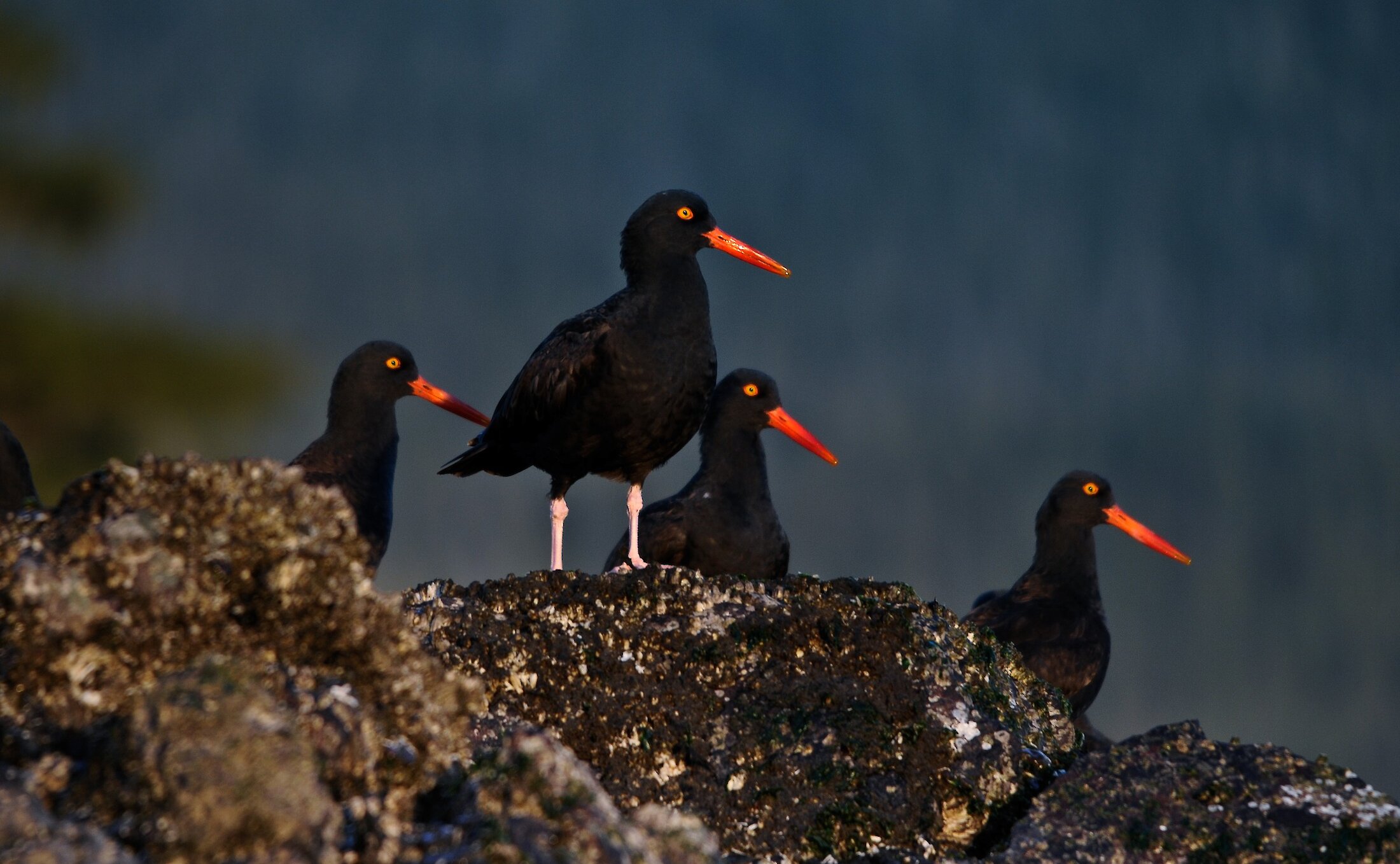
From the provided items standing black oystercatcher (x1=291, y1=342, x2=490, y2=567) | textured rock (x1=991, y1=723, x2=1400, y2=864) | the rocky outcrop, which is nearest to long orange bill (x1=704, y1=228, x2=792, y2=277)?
standing black oystercatcher (x1=291, y1=342, x2=490, y2=567)

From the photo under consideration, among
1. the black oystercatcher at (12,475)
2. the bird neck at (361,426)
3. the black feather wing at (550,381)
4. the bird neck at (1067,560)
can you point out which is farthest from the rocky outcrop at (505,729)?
the bird neck at (1067,560)

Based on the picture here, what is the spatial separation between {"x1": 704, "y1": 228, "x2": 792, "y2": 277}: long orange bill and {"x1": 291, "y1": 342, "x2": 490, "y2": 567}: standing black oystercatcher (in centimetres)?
272

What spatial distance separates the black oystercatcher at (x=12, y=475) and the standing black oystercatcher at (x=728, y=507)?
11.2 ft

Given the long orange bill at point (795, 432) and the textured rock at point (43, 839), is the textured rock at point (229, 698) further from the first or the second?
the long orange bill at point (795, 432)

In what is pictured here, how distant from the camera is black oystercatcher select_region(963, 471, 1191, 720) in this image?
845 cm

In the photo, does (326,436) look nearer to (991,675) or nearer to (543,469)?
(543,469)

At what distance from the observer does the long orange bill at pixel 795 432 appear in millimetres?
9906

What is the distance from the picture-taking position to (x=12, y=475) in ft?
20.4

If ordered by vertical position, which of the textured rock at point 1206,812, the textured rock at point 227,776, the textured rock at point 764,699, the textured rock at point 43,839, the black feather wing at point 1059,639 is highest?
the black feather wing at point 1059,639

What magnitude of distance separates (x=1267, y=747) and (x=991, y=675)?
3.45 ft

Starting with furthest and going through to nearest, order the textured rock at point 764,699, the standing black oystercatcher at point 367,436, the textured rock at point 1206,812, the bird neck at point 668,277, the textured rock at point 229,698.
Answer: the standing black oystercatcher at point 367,436
the bird neck at point 668,277
the textured rock at point 764,699
the textured rock at point 1206,812
the textured rock at point 229,698

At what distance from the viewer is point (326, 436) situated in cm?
888

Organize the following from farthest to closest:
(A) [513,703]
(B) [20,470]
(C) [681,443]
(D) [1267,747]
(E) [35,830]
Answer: (C) [681,443], (B) [20,470], (A) [513,703], (D) [1267,747], (E) [35,830]

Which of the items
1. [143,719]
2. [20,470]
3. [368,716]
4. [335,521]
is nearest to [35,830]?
[143,719]
